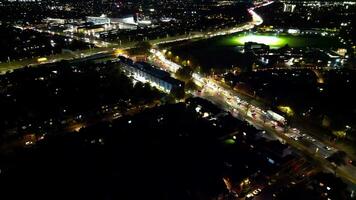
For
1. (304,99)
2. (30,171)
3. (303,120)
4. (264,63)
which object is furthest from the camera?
(264,63)

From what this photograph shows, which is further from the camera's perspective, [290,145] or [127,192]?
[290,145]

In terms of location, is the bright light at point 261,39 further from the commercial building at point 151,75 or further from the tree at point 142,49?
the commercial building at point 151,75

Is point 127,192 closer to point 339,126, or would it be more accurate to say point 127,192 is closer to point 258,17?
point 339,126

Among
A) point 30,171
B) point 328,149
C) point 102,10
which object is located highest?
point 102,10

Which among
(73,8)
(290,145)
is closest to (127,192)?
(290,145)

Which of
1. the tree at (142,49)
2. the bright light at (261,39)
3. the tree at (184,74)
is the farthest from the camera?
the bright light at (261,39)

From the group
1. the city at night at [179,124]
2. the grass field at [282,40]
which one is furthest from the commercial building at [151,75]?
the grass field at [282,40]
